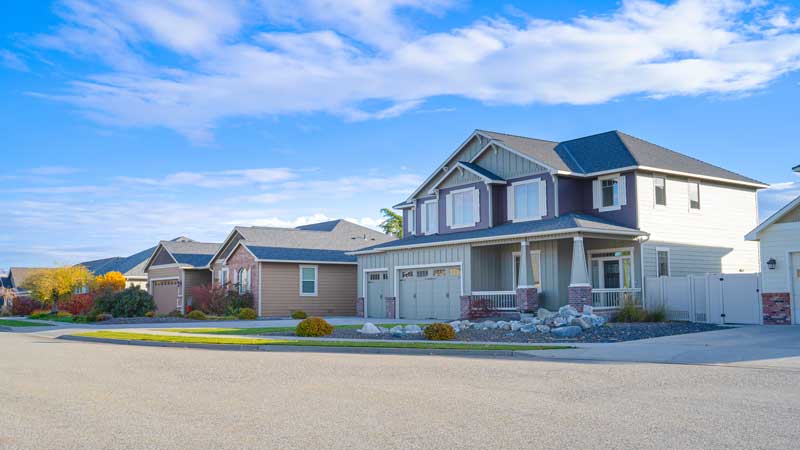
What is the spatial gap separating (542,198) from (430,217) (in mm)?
7086

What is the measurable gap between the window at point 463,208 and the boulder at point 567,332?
12087 millimetres

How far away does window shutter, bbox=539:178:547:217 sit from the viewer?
30.8 m

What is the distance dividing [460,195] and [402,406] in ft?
81.9

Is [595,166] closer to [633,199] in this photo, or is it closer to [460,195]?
[633,199]

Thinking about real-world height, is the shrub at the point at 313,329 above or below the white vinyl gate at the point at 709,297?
below

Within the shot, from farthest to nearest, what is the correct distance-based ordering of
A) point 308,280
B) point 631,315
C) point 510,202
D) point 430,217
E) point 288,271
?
point 308,280, point 288,271, point 430,217, point 510,202, point 631,315

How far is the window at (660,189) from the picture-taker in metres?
30.1

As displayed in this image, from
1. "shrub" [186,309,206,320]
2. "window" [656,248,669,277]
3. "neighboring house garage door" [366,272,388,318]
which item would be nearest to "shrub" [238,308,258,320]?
"shrub" [186,309,206,320]

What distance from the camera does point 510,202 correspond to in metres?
32.3

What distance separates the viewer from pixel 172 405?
10109 mm

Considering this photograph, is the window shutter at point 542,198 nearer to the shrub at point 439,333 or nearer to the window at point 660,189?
the window at point 660,189

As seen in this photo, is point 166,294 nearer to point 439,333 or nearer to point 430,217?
point 430,217

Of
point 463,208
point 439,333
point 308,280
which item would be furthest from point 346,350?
point 308,280

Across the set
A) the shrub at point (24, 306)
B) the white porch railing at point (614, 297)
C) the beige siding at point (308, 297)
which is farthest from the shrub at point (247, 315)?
the shrub at point (24, 306)
